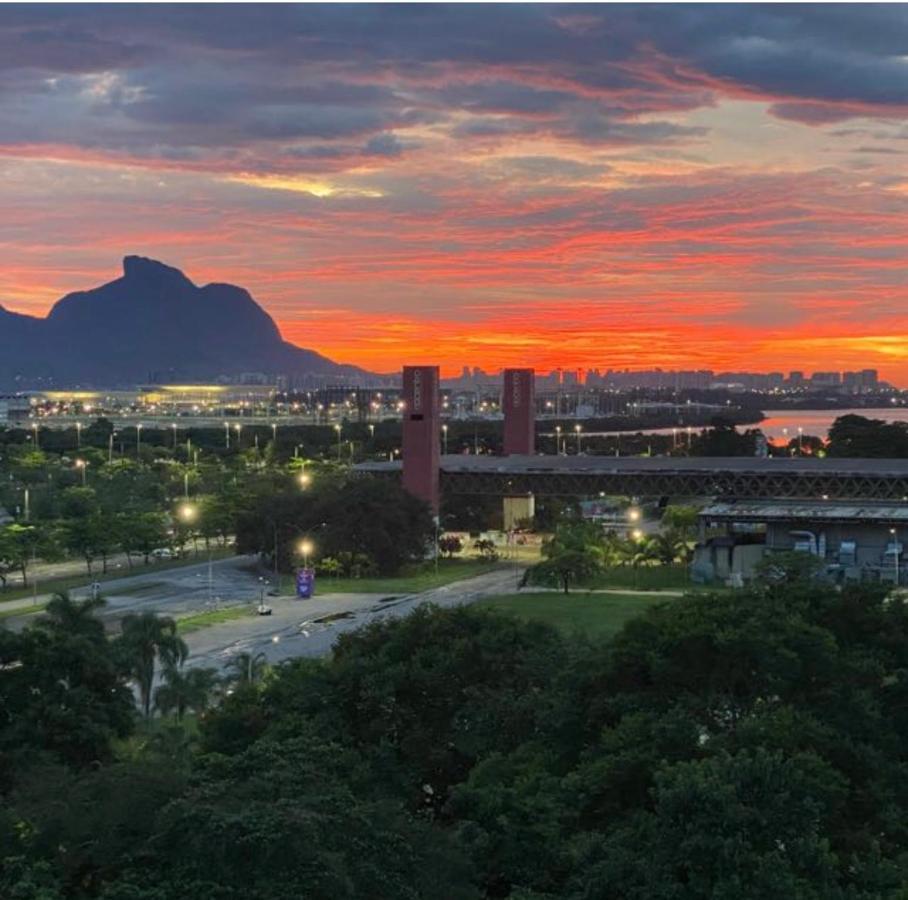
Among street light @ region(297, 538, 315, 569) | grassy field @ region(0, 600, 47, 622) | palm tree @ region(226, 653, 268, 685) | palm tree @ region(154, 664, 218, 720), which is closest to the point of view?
palm tree @ region(154, 664, 218, 720)

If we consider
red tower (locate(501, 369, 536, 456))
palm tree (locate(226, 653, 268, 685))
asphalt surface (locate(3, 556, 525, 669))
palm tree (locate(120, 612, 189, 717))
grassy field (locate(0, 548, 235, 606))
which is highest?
red tower (locate(501, 369, 536, 456))

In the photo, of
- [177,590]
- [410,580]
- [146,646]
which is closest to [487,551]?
[410,580]

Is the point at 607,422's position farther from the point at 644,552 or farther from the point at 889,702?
the point at 889,702

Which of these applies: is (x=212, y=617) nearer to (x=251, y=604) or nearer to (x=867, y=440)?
(x=251, y=604)

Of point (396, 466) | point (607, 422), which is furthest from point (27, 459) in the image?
point (607, 422)

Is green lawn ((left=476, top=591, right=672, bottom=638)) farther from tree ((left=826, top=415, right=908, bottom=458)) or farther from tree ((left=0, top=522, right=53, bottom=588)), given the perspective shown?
tree ((left=826, top=415, right=908, bottom=458))

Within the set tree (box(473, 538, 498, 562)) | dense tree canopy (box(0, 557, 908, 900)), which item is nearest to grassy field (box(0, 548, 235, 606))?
tree (box(473, 538, 498, 562))

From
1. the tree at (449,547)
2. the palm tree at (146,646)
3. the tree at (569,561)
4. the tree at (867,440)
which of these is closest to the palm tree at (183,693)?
the palm tree at (146,646)
